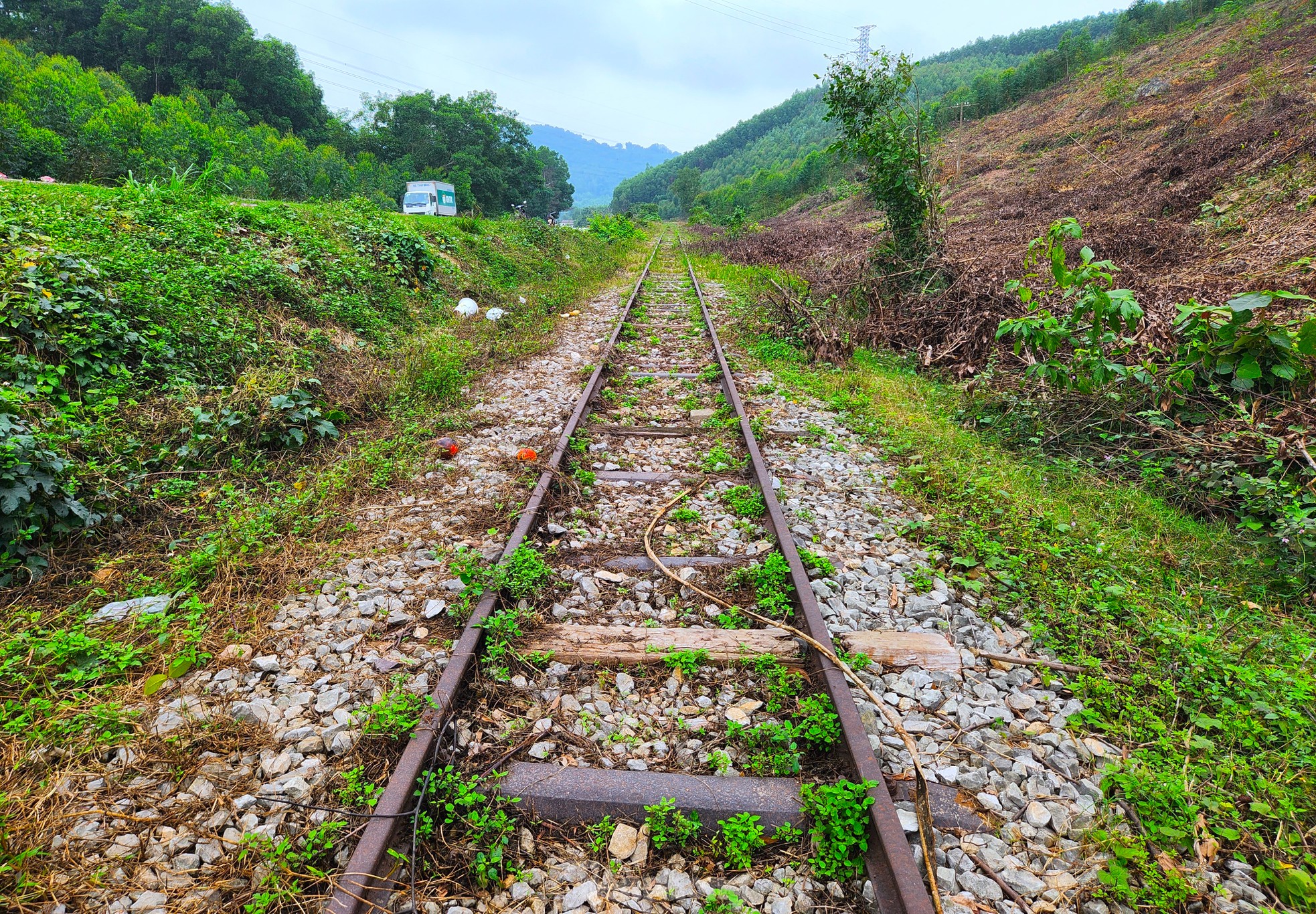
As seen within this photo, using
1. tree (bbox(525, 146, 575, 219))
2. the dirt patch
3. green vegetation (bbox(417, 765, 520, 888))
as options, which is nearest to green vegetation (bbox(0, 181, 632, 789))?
green vegetation (bbox(417, 765, 520, 888))

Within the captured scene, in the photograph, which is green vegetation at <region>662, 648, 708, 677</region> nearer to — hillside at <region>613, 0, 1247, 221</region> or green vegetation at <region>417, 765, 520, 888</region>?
green vegetation at <region>417, 765, 520, 888</region>

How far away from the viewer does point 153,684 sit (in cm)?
244

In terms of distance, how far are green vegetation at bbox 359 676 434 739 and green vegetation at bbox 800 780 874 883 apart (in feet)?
4.64

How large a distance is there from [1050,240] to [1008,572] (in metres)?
3.35

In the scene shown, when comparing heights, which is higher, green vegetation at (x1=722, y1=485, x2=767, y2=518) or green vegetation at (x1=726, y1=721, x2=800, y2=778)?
green vegetation at (x1=722, y1=485, x2=767, y2=518)

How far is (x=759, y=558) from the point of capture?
133 inches

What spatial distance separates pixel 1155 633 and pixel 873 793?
5.65 ft

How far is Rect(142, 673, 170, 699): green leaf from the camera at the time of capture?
2424 millimetres

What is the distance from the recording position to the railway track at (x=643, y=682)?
6.27ft

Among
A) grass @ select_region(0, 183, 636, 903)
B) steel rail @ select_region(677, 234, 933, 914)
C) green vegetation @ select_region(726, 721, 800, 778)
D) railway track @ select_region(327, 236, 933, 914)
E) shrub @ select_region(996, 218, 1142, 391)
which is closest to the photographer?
steel rail @ select_region(677, 234, 933, 914)

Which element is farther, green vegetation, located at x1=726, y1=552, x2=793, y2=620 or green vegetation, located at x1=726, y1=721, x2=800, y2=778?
green vegetation, located at x1=726, y1=552, x2=793, y2=620

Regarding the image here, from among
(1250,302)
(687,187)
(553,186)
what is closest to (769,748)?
(1250,302)

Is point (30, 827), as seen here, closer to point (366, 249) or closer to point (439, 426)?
point (439, 426)

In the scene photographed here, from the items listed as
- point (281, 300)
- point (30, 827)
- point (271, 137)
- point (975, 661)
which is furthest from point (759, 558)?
point (271, 137)
